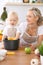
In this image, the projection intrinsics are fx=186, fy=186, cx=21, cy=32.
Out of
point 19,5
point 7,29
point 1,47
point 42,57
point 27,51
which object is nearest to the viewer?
point 42,57

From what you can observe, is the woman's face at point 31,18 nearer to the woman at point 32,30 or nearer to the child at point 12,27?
the woman at point 32,30

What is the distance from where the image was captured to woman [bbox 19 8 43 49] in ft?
6.34

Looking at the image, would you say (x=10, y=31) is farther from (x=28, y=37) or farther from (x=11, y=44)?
(x=11, y=44)

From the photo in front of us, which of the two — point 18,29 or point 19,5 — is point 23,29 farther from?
point 19,5

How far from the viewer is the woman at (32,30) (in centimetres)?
193

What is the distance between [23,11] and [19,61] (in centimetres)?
197

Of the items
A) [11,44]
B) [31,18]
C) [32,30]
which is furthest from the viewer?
[32,30]

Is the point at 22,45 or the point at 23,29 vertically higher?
the point at 23,29

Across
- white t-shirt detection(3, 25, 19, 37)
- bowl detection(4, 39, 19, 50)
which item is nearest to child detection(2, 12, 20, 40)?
white t-shirt detection(3, 25, 19, 37)

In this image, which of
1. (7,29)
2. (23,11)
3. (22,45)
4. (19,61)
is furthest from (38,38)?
(23,11)

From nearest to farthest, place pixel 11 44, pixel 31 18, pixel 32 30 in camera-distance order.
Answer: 1. pixel 11 44
2. pixel 31 18
3. pixel 32 30

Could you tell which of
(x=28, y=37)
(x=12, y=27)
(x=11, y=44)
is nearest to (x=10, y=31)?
(x=12, y=27)

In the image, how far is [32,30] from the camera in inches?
79.8

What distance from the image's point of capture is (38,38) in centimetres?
197
